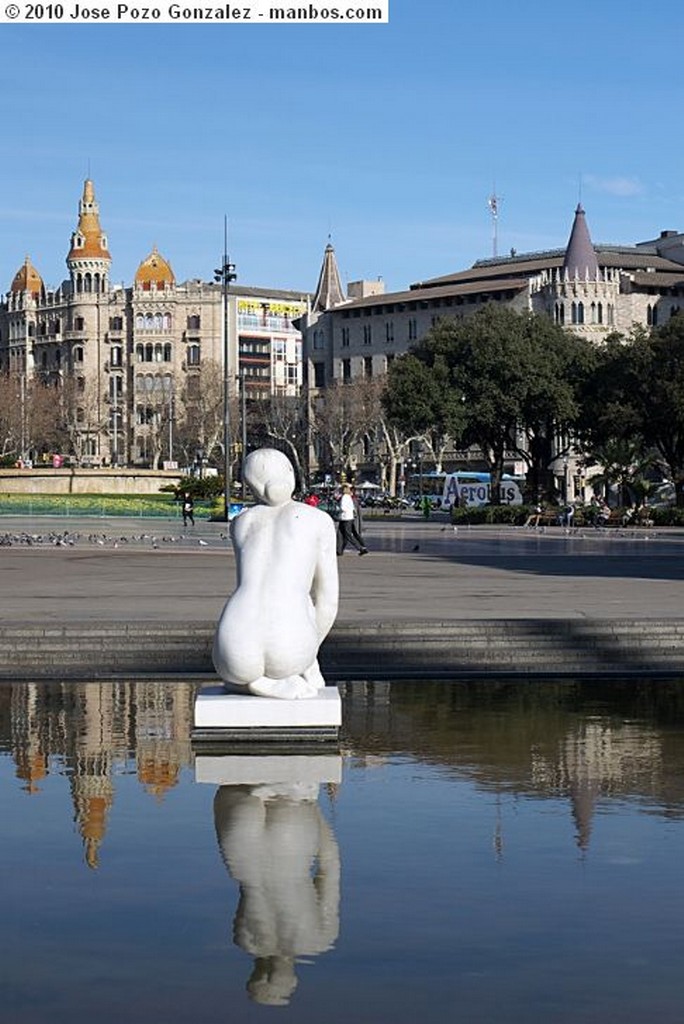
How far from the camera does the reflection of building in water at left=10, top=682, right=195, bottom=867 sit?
33.3 feet

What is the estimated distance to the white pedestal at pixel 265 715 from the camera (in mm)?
11359

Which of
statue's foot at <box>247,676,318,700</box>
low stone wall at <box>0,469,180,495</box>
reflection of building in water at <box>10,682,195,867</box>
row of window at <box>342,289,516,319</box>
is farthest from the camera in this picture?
row of window at <box>342,289,516,319</box>

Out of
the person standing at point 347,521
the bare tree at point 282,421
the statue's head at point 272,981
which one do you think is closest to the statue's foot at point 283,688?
the statue's head at point 272,981

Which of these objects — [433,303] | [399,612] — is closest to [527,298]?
[433,303]

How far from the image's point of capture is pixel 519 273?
150 meters

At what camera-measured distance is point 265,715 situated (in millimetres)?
11375

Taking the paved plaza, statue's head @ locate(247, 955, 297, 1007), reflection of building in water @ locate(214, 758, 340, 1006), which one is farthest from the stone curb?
statue's head @ locate(247, 955, 297, 1007)

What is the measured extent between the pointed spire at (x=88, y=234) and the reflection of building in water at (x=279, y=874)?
611 ft

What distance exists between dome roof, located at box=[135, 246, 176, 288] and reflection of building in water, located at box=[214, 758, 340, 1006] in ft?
604

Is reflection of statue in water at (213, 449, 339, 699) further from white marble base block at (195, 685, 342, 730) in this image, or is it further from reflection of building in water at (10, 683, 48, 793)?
reflection of building in water at (10, 683, 48, 793)

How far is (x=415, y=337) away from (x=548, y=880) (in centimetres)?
14658

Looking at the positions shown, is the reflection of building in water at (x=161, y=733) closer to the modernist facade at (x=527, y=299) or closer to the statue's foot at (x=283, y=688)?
the statue's foot at (x=283, y=688)

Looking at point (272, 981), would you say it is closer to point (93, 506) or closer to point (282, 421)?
point (93, 506)

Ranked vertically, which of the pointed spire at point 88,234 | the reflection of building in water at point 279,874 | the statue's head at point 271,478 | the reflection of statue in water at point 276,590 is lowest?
the reflection of building in water at point 279,874
